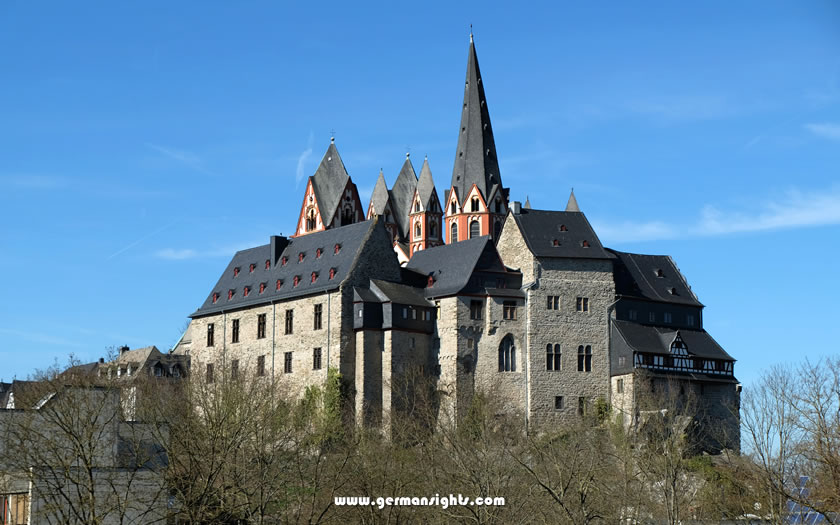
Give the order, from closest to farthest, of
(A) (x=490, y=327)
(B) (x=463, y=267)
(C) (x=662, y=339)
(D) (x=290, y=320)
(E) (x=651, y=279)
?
(A) (x=490, y=327) → (B) (x=463, y=267) → (C) (x=662, y=339) → (D) (x=290, y=320) → (E) (x=651, y=279)

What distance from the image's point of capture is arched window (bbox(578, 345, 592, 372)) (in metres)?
70.6

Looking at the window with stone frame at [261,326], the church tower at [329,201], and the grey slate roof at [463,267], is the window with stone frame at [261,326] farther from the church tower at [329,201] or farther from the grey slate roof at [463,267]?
the church tower at [329,201]

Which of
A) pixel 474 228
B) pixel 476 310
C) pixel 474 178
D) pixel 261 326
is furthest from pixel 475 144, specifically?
pixel 476 310

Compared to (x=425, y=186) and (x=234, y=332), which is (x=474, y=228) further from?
(x=234, y=332)

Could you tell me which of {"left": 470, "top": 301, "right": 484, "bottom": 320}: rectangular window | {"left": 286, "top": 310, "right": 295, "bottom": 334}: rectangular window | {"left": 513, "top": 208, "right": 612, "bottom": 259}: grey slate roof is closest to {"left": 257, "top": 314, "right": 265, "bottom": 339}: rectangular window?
{"left": 286, "top": 310, "right": 295, "bottom": 334}: rectangular window

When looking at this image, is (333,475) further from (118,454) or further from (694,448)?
(694,448)

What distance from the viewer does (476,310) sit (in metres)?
70.1

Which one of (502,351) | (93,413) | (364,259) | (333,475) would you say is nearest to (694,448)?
(502,351)

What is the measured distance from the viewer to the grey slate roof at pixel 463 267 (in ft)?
231

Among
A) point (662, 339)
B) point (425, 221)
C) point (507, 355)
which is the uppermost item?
point (425, 221)

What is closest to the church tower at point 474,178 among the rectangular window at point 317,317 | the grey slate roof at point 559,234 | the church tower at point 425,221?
the church tower at point 425,221

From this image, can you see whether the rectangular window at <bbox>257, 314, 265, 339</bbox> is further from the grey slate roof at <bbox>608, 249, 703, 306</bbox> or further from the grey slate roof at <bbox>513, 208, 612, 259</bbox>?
the grey slate roof at <bbox>608, 249, 703, 306</bbox>

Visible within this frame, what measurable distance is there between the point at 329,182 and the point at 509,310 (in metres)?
34.2

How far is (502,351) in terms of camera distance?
70.0m
